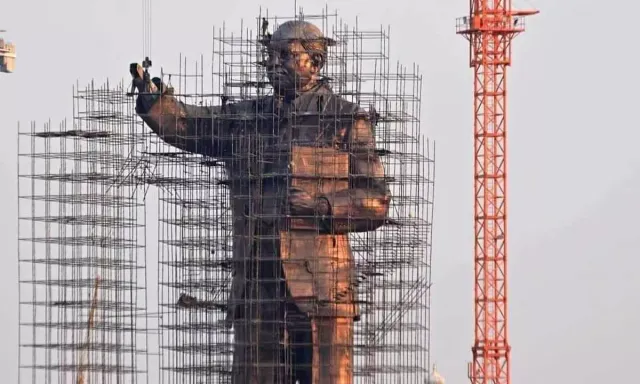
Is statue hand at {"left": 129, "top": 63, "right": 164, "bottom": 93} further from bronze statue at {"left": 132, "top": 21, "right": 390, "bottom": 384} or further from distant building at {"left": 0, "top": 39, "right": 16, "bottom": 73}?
distant building at {"left": 0, "top": 39, "right": 16, "bottom": 73}

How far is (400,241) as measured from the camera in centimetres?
5972

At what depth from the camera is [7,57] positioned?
2810 inches

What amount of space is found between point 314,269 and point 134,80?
535cm

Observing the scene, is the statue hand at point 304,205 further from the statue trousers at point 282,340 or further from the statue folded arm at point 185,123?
the statue folded arm at point 185,123

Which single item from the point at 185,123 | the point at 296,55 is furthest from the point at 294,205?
the point at 185,123

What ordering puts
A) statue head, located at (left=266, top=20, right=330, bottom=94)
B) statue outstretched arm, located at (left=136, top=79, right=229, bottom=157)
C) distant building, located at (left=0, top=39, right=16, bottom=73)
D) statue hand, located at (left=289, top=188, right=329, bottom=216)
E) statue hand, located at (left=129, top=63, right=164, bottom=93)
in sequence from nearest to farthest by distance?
statue hand, located at (left=289, top=188, right=329, bottom=216)
statue head, located at (left=266, top=20, right=330, bottom=94)
statue hand, located at (left=129, top=63, right=164, bottom=93)
statue outstretched arm, located at (left=136, top=79, right=229, bottom=157)
distant building, located at (left=0, top=39, right=16, bottom=73)

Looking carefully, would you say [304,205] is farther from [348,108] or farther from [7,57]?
[7,57]

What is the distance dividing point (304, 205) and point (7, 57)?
16900 mm

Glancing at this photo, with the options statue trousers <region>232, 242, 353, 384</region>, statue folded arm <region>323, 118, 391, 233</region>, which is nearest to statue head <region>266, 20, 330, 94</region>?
statue folded arm <region>323, 118, 391, 233</region>

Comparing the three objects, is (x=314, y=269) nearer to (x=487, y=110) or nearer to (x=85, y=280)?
(x=85, y=280)

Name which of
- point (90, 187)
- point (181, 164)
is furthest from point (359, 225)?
point (90, 187)

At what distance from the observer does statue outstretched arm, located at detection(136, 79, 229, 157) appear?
57.9 meters

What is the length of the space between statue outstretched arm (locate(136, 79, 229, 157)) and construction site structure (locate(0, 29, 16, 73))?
429 inches

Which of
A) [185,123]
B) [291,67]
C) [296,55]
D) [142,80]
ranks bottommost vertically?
[185,123]
